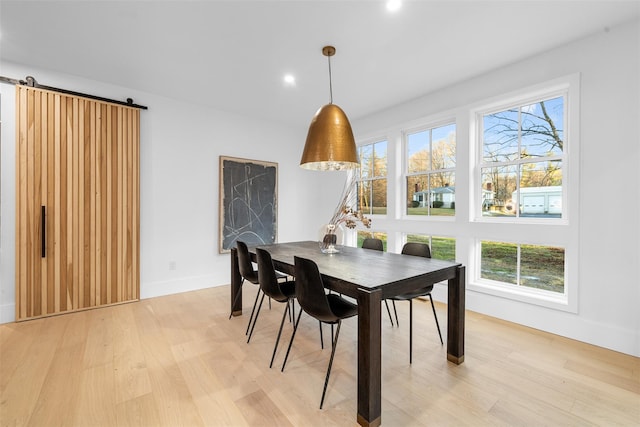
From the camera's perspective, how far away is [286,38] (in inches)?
98.6

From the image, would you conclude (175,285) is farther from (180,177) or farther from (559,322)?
(559,322)

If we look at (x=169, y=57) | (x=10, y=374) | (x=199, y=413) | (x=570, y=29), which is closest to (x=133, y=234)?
(x=10, y=374)

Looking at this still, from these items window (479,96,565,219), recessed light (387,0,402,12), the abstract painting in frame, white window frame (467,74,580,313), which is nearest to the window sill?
white window frame (467,74,580,313)

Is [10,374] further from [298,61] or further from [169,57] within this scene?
[298,61]

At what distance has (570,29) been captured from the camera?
2.40 m

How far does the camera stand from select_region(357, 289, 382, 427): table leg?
4.98ft

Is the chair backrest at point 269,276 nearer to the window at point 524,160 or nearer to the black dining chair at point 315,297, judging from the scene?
the black dining chair at point 315,297

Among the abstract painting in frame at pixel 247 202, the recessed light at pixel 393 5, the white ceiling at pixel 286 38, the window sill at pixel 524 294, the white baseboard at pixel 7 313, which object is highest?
the white ceiling at pixel 286 38

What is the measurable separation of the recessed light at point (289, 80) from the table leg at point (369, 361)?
270 cm

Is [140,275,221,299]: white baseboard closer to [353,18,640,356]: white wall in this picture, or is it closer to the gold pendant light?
the gold pendant light

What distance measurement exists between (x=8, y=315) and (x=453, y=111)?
5.51 metres

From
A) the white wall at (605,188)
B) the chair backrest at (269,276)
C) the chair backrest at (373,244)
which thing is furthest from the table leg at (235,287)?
the white wall at (605,188)

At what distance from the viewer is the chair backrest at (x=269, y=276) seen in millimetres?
2262

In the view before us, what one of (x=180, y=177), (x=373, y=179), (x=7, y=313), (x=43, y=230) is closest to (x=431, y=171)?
(x=373, y=179)
